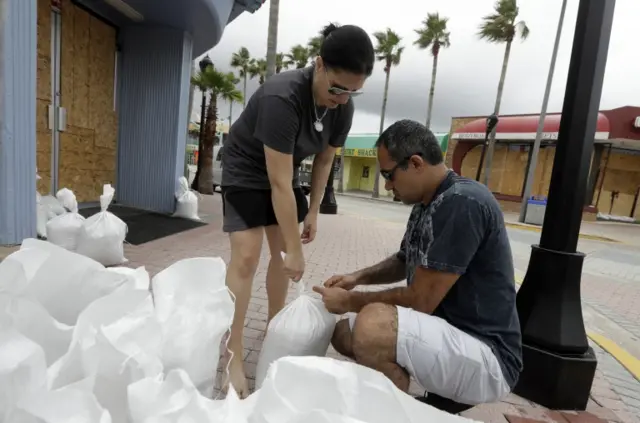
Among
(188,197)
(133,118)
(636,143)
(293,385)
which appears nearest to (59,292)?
(293,385)

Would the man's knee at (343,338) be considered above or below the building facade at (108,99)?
below

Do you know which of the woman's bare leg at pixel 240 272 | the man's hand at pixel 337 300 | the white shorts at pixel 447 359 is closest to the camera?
the white shorts at pixel 447 359

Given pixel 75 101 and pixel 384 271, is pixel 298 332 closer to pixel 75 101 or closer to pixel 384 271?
pixel 384 271

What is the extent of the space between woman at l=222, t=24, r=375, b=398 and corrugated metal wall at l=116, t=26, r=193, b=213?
5.31 metres

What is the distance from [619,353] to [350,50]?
3.46 meters

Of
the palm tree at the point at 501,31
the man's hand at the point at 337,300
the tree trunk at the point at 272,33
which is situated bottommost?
the man's hand at the point at 337,300

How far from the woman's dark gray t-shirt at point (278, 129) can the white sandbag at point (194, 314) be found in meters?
0.99

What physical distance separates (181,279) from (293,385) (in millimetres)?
343

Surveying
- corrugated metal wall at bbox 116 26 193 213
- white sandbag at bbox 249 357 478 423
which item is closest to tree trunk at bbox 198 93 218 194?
corrugated metal wall at bbox 116 26 193 213

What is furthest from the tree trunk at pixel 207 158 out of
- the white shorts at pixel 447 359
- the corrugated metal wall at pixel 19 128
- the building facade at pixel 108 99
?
the white shorts at pixel 447 359

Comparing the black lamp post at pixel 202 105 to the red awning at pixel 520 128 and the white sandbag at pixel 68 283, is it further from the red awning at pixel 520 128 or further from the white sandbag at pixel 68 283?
the red awning at pixel 520 128

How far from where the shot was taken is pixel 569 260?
2326mm

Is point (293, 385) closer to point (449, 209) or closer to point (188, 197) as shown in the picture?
point (449, 209)

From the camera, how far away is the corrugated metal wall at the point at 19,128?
3537 mm
